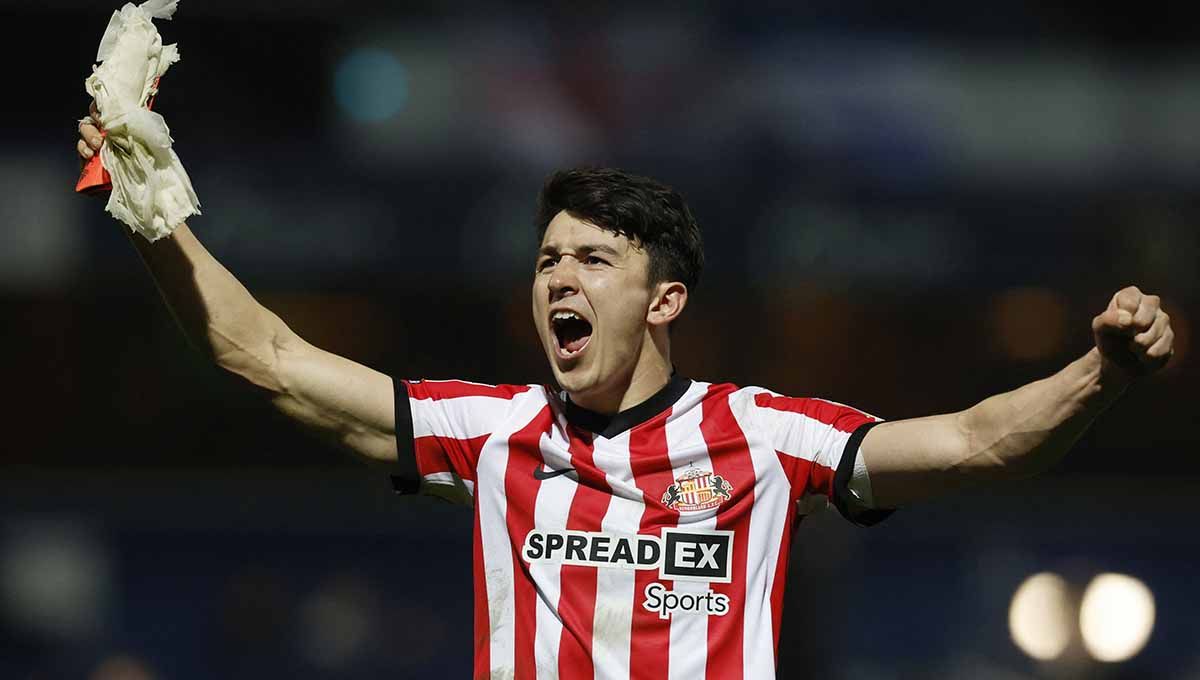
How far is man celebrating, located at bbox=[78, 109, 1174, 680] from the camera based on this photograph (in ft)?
8.78

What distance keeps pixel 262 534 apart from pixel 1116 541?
11.9ft

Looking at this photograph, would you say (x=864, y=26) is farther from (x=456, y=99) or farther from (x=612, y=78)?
(x=456, y=99)

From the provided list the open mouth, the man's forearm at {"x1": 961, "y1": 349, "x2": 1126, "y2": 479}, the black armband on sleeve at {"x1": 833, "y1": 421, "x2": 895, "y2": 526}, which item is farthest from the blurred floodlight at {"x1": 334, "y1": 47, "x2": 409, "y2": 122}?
the man's forearm at {"x1": 961, "y1": 349, "x2": 1126, "y2": 479}

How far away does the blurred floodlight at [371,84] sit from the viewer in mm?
6211

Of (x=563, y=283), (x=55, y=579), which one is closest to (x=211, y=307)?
(x=563, y=283)

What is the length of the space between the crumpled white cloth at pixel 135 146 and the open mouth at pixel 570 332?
0.72m

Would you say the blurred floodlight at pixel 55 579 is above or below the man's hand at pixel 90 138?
below

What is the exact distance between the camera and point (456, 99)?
246 inches

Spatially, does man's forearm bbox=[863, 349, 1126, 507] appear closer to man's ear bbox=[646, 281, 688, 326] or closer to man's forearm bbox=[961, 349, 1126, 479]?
man's forearm bbox=[961, 349, 1126, 479]

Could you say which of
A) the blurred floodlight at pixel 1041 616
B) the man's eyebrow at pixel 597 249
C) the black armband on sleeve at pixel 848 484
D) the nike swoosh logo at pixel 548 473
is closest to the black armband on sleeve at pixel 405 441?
the nike swoosh logo at pixel 548 473

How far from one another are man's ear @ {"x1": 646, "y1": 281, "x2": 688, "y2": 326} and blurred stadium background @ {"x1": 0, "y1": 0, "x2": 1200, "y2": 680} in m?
3.03

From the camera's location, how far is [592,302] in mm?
2852

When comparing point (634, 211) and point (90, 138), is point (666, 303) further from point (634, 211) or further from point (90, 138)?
point (90, 138)

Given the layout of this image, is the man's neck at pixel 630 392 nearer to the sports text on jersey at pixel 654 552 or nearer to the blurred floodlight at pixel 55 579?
the sports text on jersey at pixel 654 552
